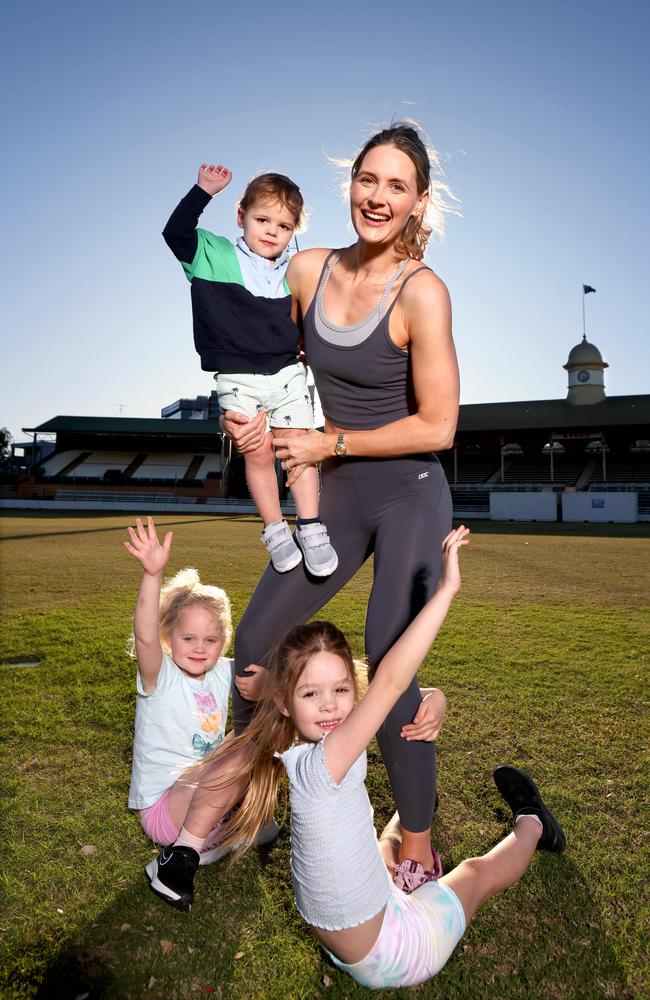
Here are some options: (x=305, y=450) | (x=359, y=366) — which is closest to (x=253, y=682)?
(x=305, y=450)

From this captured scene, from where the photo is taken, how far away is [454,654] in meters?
6.41

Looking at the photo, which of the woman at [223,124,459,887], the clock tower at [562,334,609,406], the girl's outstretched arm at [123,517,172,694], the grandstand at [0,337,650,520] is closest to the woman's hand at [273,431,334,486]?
the woman at [223,124,459,887]

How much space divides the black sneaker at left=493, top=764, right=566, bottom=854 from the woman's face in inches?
93.4

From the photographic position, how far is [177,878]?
257 centimetres

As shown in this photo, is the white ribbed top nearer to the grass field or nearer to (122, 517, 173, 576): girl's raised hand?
the grass field

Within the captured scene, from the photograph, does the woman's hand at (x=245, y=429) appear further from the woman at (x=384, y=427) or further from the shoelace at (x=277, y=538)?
the shoelace at (x=277, y=538)

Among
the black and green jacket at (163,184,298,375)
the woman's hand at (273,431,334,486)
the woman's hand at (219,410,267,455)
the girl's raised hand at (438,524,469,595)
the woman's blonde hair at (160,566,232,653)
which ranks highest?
the black and green jacket at (163,184,298,375)

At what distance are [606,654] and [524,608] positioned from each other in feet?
8.12

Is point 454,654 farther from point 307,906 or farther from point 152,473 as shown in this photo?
point 152,473

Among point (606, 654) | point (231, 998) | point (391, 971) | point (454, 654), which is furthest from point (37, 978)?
point (606, 654)

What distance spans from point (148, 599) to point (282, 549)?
1.87ft

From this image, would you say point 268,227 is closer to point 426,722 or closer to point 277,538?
point 277,538

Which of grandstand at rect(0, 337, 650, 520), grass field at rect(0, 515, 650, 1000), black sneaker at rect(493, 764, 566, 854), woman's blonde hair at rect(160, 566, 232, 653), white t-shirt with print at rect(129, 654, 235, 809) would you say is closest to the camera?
grass field at rect(0, 515, 650, 1000)

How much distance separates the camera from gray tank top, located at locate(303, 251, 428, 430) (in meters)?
2.54
